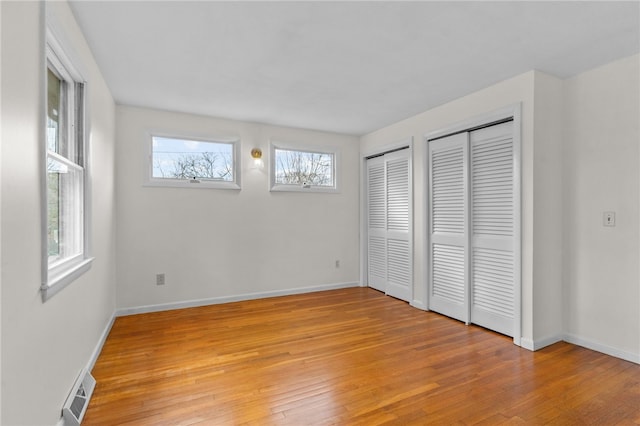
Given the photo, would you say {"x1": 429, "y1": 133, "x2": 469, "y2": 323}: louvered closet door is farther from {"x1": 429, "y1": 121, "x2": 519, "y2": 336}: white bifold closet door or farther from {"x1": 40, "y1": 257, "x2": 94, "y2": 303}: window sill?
{"x1": 40, "y1": 257, "x2": 94, "y2": 303}: window sill

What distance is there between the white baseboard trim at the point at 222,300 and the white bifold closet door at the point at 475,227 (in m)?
1.59

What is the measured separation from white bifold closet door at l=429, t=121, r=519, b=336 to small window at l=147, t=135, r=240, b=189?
101 inches

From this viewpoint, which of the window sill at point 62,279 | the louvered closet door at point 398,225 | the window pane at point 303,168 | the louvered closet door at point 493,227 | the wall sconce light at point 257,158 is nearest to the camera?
the window sill at point 62,279

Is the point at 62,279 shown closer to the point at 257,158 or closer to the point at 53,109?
the point at 53,109

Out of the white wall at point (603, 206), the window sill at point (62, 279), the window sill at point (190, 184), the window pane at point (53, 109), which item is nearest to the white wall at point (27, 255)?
the window sill at point (62, 279)

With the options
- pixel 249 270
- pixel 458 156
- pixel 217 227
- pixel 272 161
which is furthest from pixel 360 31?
pixel 249 270

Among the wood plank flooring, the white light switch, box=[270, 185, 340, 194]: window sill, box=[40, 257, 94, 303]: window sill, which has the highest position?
box=[270, 185, 340, 194]: window sill

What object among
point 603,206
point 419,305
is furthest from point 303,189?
point 603,206

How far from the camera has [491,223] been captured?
10.4 feet

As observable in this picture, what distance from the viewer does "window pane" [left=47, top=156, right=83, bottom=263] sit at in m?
1.81

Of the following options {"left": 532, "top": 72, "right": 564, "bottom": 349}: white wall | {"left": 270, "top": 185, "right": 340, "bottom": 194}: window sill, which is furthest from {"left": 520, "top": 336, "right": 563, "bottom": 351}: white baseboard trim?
{"left": 270, "top": 185, "right": 340, "bottom": 194}: window sill

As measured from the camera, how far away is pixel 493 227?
316 centimetres

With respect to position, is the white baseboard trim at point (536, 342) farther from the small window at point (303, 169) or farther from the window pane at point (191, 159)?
the window pane at point (191, 159)

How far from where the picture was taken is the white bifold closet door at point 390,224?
167 inches
